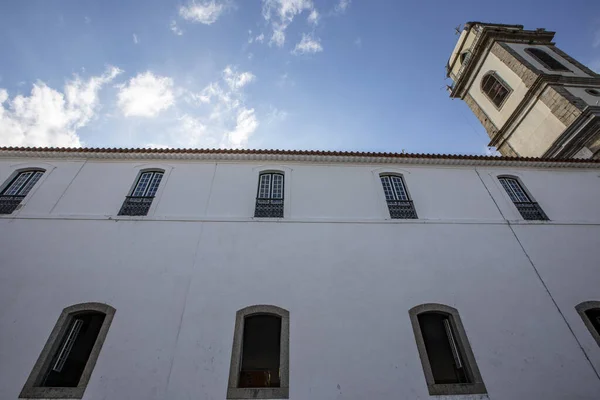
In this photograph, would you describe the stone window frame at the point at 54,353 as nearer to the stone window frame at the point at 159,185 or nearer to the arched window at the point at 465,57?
the stone window frame at the point at 159,185

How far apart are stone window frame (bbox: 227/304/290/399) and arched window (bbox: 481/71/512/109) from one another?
1870 centimetres

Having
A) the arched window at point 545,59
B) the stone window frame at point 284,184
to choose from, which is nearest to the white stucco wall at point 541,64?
the arched window at point 545,59

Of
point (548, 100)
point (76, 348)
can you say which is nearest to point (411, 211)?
point (76, 348)

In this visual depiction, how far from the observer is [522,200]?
A: 33.0 ft

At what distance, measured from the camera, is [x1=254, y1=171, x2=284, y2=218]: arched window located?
29.6 ft

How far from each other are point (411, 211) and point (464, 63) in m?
17.2

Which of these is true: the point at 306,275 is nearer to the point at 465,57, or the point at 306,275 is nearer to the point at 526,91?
the point at 526,91

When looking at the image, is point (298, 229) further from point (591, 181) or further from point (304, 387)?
point (591, 181)

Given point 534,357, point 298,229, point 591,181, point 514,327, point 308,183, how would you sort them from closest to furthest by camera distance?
point 534,357 → point 514,327 → point 298,229 → point 308,183 → point 591,181

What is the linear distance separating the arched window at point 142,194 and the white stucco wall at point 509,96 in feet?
61.7

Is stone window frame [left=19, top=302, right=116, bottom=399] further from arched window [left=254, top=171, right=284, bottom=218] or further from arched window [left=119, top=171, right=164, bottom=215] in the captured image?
arched window [left=254, top=171, right=284, bottom=218]

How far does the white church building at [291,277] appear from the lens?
20.4 ft

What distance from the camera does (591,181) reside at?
35.4 ft

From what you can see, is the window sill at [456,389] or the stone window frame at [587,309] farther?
the stone window frame at [587,309]
